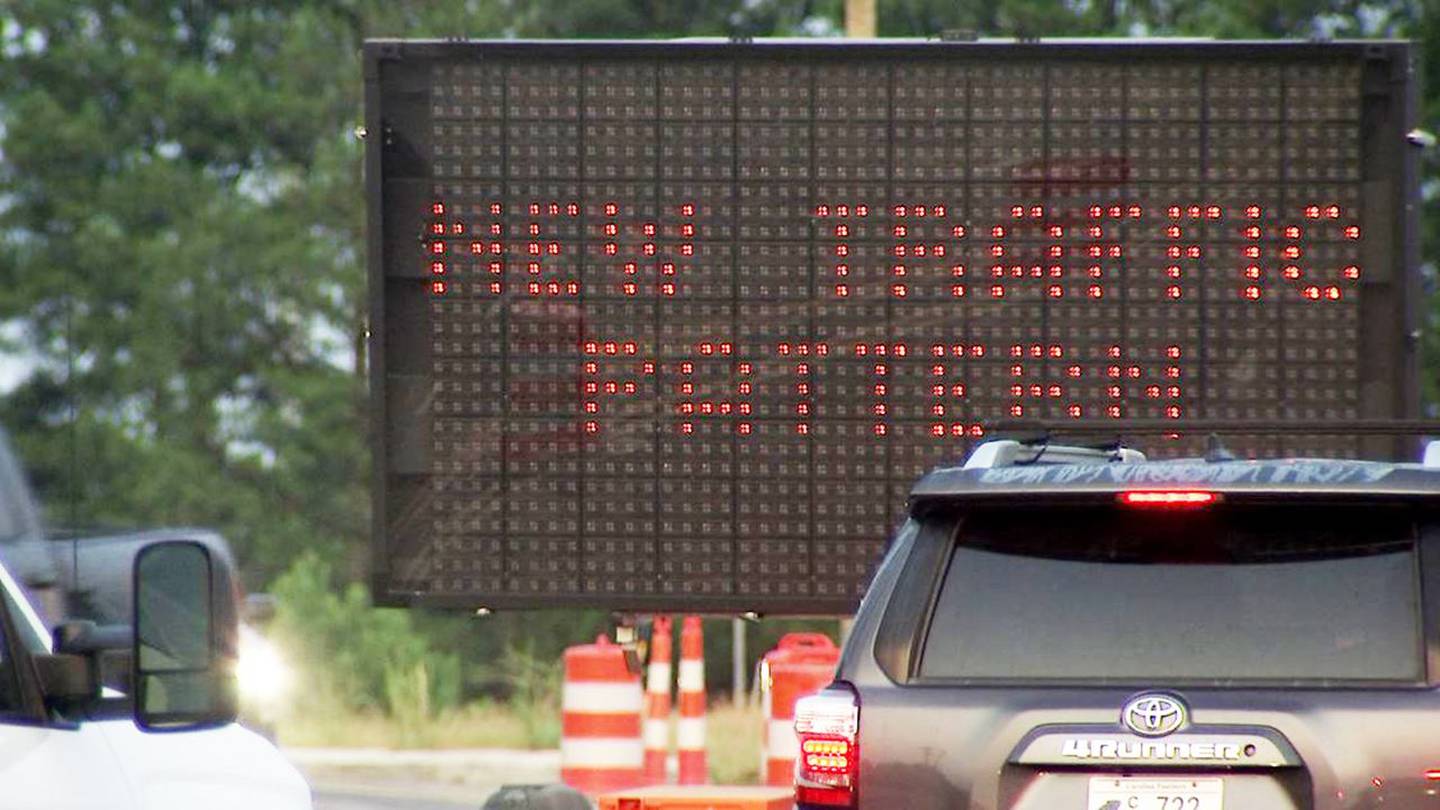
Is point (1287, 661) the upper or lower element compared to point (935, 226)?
lower

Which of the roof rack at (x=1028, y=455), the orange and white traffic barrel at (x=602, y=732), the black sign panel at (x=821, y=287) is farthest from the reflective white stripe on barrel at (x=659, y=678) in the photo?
the roof rack at (x=1028, y=455)

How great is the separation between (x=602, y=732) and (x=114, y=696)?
31.8 ft

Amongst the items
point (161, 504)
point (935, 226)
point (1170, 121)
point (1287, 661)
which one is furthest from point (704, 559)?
point (161, 504)

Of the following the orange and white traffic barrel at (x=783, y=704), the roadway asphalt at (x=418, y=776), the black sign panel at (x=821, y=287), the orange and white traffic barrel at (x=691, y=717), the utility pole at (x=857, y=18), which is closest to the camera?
the black sign panel at (x=821, y=287)

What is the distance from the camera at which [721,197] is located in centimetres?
1153

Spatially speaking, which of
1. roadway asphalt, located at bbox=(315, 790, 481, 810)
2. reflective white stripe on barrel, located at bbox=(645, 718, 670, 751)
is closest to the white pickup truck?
reflective white stripe on barrel, located at bbox=(645, 718, 670, 751)

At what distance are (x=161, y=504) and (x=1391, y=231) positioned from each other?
33.3 metres

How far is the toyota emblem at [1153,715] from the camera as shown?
21.9 ft

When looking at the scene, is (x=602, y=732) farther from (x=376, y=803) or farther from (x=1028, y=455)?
(x=1028, y=455)

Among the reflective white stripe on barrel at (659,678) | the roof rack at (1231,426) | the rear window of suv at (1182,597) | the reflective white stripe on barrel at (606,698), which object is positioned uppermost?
the roof rack at (1231,426)

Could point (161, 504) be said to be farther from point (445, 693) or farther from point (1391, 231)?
point (1391, 231)

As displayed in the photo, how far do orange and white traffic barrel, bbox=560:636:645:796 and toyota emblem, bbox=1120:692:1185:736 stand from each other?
858cm

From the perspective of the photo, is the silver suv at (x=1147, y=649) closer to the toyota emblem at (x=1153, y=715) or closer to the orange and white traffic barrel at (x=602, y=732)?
the toyota emblem at (x=1153, y=715)

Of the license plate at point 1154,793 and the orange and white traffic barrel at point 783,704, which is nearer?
the license plate at point 1154,793
